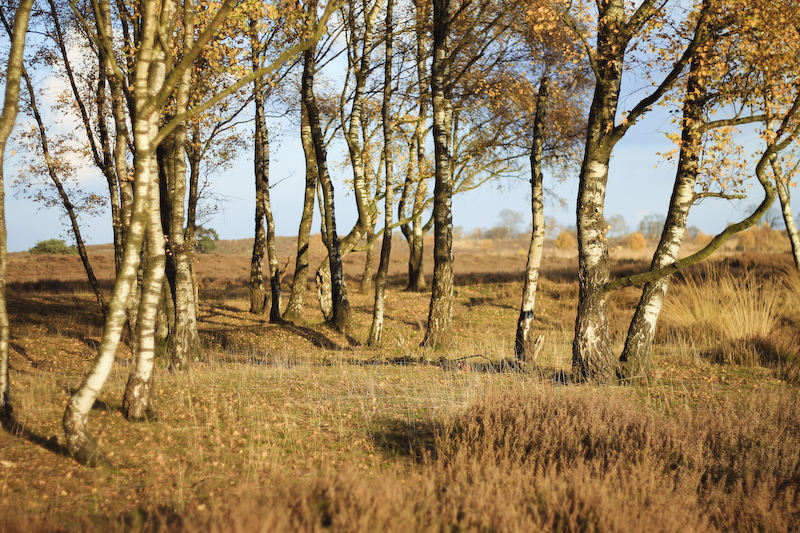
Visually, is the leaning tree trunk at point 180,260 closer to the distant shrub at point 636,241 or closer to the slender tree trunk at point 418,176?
the slender tree trunk at point 418,176

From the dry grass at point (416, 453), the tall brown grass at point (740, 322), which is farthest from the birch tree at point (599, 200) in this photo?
the tall brown grass at point (740, 322)

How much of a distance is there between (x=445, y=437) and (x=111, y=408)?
422 cm

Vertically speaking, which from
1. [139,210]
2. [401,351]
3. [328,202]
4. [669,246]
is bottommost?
[401,351]

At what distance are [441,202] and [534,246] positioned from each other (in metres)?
2.25

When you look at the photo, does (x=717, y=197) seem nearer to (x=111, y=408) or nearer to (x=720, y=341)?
(x=720, y=341)

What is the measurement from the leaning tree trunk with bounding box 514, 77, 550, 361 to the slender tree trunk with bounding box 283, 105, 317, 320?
270 inches

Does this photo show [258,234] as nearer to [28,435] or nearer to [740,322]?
[28,435]

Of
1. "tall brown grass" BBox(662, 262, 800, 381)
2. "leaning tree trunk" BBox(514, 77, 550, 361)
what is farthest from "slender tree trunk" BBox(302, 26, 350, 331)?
"tall brown grass" BBox(662, 262, 800, 381)

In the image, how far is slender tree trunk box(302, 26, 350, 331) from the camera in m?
13.6

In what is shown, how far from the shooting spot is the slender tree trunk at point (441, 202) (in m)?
11.8

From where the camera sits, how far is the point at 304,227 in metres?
16.7

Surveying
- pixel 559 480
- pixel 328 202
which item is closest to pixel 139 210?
pixel 559 480

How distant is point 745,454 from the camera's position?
16.5 feet

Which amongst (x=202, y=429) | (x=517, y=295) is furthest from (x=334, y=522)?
(x=517, y=295)
